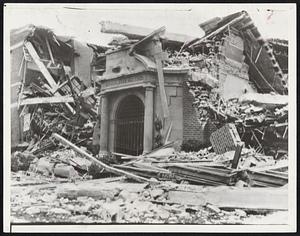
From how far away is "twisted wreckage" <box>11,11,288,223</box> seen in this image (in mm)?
Result: 8953

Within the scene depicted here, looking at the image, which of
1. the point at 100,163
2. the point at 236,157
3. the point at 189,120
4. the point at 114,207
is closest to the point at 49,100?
the point at 100,163

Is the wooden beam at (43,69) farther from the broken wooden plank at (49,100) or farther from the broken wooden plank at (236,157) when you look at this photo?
the broken wooden plank at (236,157)

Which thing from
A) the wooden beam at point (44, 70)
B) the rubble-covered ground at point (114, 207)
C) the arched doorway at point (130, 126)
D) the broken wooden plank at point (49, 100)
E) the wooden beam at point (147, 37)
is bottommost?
the rubble-covered ground at point (114, 207)

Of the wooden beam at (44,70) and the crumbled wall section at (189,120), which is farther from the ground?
the wooden beam at (44,70)

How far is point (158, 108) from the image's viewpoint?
9.48 meters

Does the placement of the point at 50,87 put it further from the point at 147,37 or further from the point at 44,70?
the point at 147,37

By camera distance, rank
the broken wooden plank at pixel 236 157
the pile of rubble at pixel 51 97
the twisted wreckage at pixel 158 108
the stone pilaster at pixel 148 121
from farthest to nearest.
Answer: the pile of rubble at pixel 51 97 < the stone pilaster at pixel 148 121 < the twisted wreckage at pixel 158 108 < the broken wooden plank at pixel 236 157

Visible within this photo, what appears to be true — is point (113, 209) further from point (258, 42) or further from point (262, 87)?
point (258, 42)

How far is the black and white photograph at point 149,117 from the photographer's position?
8.63 metres

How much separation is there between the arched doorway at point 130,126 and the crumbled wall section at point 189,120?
1.01 meters

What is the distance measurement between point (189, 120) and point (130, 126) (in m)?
1.44

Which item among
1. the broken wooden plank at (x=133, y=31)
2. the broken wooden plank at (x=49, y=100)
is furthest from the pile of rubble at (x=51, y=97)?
the broken wooden plank at (x=133, y=31)

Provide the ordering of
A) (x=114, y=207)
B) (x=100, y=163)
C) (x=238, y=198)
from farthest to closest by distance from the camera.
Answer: (x=100, y=163) < (x=114, y=207) < (x=238, y=198)

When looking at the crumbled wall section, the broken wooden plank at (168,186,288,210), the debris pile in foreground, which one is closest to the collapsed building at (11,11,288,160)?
the crumbled wall section
